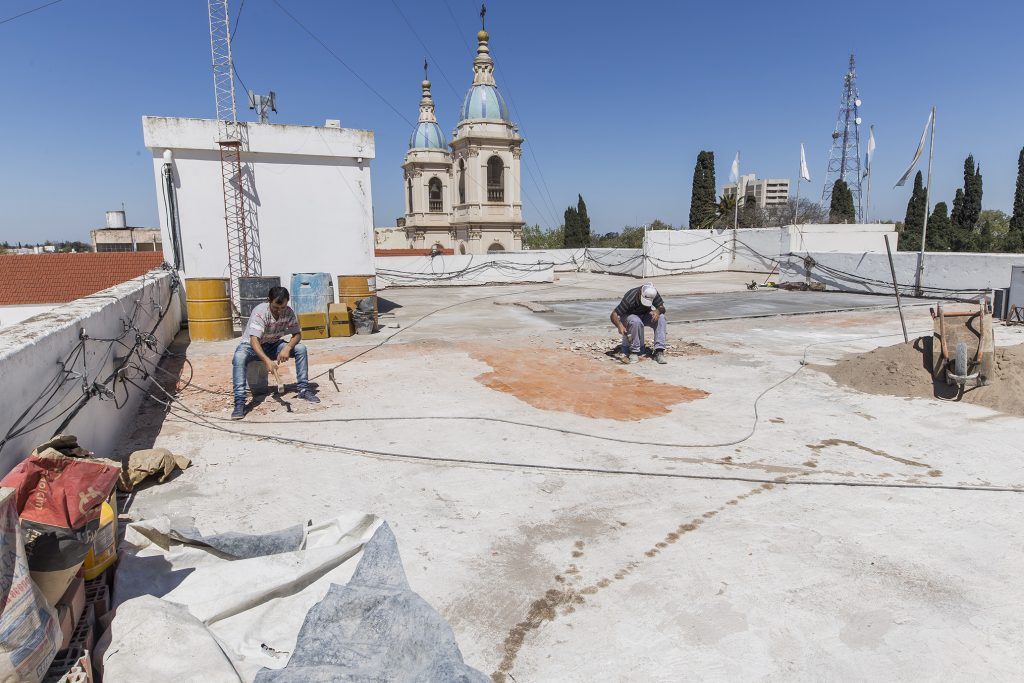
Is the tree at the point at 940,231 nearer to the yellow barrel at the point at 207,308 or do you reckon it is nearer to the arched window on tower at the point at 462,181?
the arched window on tower at the point at 462,181

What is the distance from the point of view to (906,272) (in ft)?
63.6

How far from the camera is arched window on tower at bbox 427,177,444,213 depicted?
1921 inches

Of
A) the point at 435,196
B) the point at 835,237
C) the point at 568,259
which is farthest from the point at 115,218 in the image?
the point at 835,237

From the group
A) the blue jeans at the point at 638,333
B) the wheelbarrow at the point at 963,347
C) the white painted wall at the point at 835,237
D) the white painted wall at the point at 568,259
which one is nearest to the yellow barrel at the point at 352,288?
the blue jeans at the point at 638,333

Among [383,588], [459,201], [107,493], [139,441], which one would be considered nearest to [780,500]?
[383,588]

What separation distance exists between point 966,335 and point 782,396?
93.9 inches

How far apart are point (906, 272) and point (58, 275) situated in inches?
1105

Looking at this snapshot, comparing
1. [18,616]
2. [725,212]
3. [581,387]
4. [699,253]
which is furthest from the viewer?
[725,212]

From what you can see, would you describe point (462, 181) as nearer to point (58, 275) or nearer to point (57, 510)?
point (58, 275)

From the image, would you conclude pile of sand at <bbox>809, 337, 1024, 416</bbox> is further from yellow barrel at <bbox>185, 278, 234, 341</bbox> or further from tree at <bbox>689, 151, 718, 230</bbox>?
tree at <bbox>689, 151, 718, 230</bbox>

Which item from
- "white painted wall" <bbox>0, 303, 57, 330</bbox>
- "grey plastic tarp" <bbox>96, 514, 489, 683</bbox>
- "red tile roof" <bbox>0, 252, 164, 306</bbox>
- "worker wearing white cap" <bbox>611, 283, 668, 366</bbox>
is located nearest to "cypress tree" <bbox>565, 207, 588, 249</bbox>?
"red tile roof" <bbox>0, 252, 164, 306</bbox>

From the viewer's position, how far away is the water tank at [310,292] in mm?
12969

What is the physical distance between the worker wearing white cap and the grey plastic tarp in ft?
21.3

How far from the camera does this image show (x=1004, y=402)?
22.0 ft
